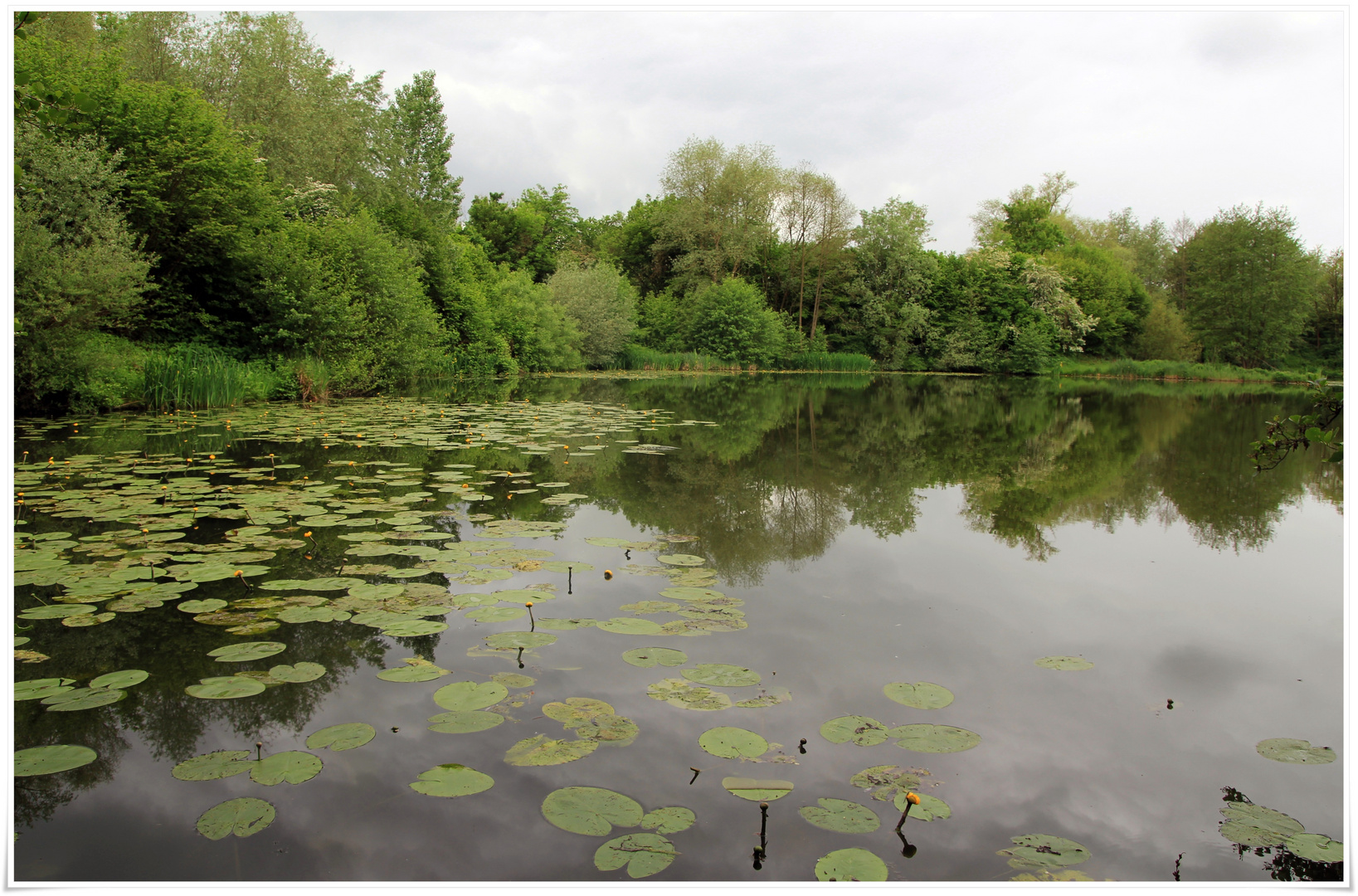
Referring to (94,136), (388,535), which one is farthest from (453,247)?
(388,535)

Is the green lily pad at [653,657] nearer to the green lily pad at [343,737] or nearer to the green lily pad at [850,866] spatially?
the green lily pad at [343,737]

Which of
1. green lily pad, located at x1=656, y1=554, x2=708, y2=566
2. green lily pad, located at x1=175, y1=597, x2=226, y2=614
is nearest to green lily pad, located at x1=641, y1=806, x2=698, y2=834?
green lily pad, located at x1=656, y1=554, x2=708, y2=566

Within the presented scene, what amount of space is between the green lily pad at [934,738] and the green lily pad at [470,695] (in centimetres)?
127

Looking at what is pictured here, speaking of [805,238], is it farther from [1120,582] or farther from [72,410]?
[1120,582]

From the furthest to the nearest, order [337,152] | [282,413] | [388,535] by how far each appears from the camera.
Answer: [337,152]
[282,413]
[388,535]

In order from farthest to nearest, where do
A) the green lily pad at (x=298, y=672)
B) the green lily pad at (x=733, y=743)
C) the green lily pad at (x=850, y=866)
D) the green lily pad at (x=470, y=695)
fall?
the green lily pad at (x=298, y=672) → the green lily pad at (x=470, y=695) → the green lily pad at (x=733, y=743) → the green lily pad at (x=850, y=866)

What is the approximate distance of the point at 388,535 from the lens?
4.27m

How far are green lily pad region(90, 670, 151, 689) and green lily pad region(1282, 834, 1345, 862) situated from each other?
3.44 metres

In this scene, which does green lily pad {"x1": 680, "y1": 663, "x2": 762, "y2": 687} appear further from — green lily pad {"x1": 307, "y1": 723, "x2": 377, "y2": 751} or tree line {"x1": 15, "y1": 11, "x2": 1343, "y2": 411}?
tree line {"x1": 15, "y1": 11, "x2": 1343, "y2": 411}

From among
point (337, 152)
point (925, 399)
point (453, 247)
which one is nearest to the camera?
point (925, 399)

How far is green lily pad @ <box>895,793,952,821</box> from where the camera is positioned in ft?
6.08

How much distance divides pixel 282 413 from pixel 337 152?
22590mm

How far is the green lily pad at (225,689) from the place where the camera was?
2412 mm

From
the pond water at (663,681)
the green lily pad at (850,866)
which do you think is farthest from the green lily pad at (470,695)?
the green lily pad at (850,866)
